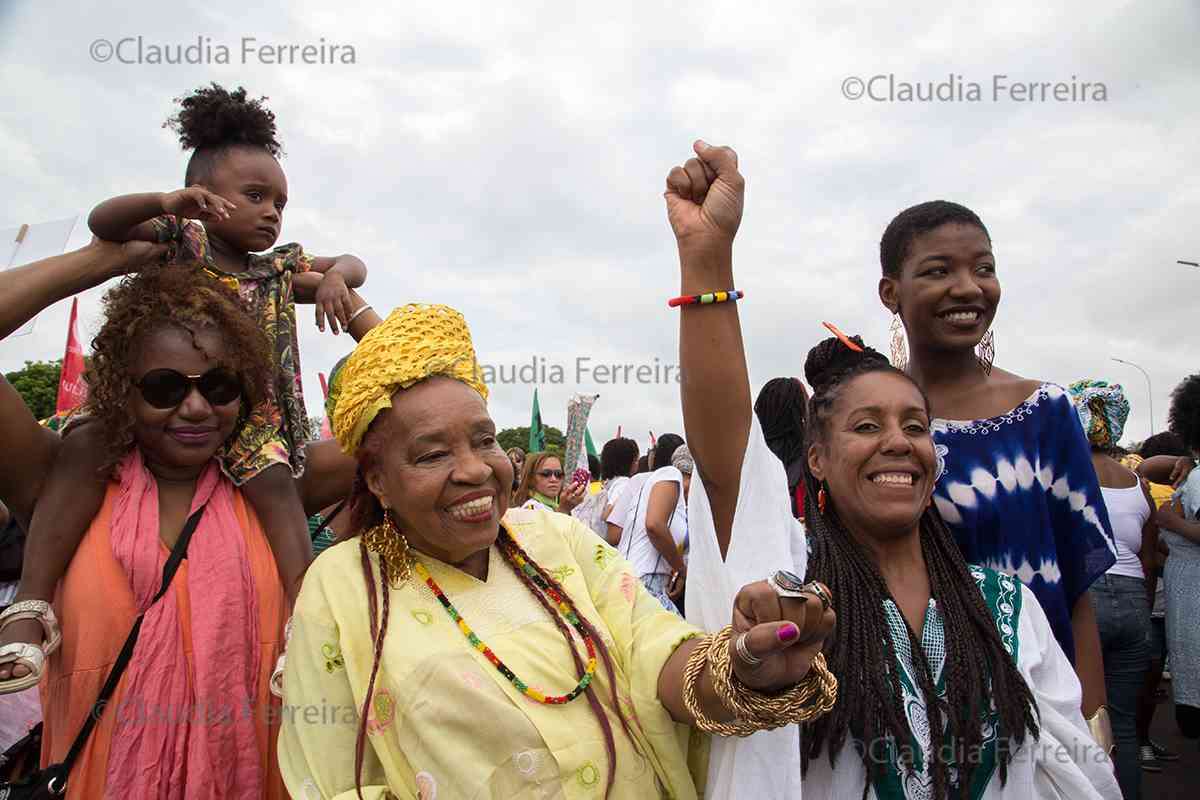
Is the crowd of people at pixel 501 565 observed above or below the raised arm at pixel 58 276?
below

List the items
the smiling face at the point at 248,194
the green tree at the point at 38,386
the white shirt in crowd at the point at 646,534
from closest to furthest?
the smiling face at the point at 248,194
the white shirt in crowd at the point at 646,534
the green tree at the point at 38,386

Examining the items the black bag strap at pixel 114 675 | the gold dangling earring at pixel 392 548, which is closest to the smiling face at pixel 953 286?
the gold dangling earring at pixel 392 548

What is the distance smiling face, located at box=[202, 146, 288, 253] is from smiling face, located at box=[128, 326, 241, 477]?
23.3 inches

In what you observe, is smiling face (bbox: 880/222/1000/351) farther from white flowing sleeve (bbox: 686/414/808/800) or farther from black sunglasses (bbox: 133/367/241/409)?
black sunglasses (bbox: 133/367/241/409)

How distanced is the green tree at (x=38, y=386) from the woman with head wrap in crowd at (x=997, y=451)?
1154 inches

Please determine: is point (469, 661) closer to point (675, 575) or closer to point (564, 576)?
point (564, 576)

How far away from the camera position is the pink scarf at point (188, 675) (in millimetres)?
2316

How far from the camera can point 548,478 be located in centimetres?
859

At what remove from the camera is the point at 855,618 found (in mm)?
2104

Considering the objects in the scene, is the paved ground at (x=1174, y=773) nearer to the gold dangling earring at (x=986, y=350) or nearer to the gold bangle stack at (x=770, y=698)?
the gold dangling earring at (x=986, y=350)

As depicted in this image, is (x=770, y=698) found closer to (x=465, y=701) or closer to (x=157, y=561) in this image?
(x=465, y=701)

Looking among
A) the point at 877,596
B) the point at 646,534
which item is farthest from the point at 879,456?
the point at 646,534

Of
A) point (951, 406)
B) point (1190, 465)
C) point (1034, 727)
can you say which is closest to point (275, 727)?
point (1034, 727)

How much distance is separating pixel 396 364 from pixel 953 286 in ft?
5.53
